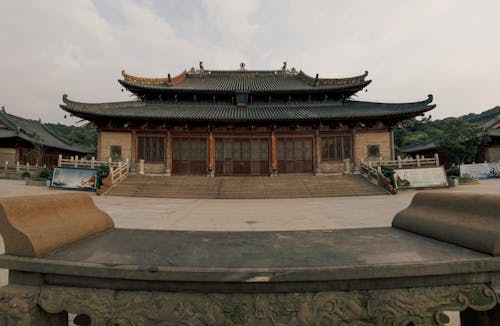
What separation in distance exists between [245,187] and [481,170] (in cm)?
1987

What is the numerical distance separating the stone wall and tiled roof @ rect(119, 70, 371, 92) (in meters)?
4.72

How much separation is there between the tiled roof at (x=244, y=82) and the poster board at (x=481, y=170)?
34.9 ft

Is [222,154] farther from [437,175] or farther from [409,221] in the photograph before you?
[409,221]

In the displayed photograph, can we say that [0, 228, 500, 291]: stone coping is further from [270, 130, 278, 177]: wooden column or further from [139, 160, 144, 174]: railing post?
[139, 160, 144, 174]: railing post

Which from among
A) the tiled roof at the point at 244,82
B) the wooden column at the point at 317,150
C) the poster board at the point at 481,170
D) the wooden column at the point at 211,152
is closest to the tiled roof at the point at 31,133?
the tiled roof at the point at 244,82

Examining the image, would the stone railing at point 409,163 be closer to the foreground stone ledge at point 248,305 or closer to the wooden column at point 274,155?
the wooden column at point 274,155

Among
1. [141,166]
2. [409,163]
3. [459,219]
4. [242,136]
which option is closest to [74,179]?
[141,166]

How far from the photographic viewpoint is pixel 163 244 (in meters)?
1.98

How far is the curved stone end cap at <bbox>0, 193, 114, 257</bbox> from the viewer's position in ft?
4.70

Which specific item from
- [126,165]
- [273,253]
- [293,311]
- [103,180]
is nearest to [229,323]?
[293,311]

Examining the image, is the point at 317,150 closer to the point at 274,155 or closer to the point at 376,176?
the point at 274,155

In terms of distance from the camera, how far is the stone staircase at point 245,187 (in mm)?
13664

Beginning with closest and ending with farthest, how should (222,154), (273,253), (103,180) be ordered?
(273,253)
(103,180)
(222,154)

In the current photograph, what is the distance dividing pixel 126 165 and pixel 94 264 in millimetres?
16639
